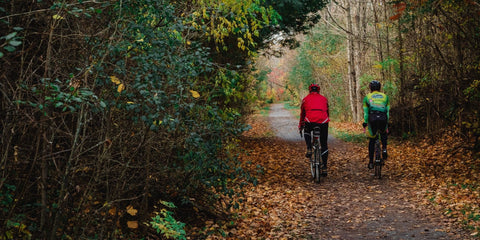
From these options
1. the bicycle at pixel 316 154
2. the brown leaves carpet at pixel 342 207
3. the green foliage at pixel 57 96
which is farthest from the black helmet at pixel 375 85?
the green foliage at pixel 57 96

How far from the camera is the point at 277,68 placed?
77688mm

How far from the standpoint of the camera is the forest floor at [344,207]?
22.0 feet

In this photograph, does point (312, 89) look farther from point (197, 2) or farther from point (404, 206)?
point (197, 2)

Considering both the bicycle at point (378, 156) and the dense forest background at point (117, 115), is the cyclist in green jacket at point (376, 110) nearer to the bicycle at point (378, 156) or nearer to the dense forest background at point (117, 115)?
the bicycle at point (378, 156)

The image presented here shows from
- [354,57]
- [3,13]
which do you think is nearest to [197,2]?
[3,13]

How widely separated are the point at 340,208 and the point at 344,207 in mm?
92

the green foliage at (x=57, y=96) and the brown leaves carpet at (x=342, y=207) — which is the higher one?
the green foliage at (x=57, y=96)

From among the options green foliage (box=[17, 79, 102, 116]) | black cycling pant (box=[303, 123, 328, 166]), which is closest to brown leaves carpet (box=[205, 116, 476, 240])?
black cycling pant (box=[303, 123, 328, 166])

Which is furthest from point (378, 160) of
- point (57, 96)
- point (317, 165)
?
point (57, 96)

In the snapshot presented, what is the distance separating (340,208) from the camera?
8.26 metres

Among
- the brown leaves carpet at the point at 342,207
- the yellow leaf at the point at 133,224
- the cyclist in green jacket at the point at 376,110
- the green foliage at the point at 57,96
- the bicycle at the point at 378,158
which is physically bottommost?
the brown leaves carpet at the point at 342,207

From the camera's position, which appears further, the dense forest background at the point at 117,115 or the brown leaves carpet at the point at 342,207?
the brown leaves carpet at the point at 342,207

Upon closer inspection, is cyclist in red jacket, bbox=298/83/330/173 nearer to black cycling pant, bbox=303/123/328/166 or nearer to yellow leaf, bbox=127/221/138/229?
black cycling pant, bbox=303/123/328/166

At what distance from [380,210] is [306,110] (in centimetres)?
315
